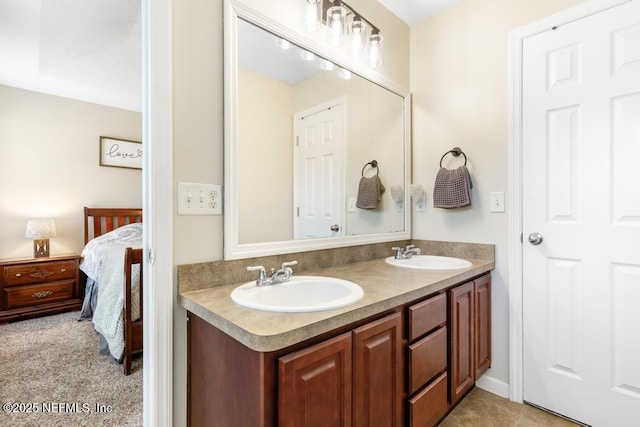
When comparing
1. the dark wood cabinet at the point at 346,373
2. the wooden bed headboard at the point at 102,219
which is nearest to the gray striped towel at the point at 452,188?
the dark wood cabinet at the point at 346,373

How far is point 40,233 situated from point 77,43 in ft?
6.52

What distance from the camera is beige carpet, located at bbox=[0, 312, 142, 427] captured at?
5.23ft

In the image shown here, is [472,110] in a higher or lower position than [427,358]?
higher

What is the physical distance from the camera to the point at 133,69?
2.78m

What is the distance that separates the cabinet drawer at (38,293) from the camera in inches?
115

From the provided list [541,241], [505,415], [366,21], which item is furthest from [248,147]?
[505,415]

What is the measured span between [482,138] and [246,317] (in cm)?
174

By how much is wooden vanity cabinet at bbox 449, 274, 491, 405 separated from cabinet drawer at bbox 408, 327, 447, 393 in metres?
0.09

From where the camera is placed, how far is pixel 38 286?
304cm

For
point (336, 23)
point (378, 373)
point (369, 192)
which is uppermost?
point (336, 23)

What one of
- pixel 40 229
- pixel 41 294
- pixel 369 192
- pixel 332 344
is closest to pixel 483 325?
pixel 369 192

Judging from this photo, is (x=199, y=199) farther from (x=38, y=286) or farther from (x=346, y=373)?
(x=38, y=286)

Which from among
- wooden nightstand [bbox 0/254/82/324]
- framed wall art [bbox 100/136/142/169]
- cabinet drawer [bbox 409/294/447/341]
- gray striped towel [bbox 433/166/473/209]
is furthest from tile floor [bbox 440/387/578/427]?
framed wall art [bbox 100/136/142/169]

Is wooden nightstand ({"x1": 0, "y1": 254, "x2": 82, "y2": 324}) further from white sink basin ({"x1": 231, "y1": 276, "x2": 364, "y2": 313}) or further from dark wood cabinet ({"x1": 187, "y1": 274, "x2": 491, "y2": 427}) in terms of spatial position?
white sink basin ({"x1": 231, "y1": 276, "x2": 364, "y2": 313})
